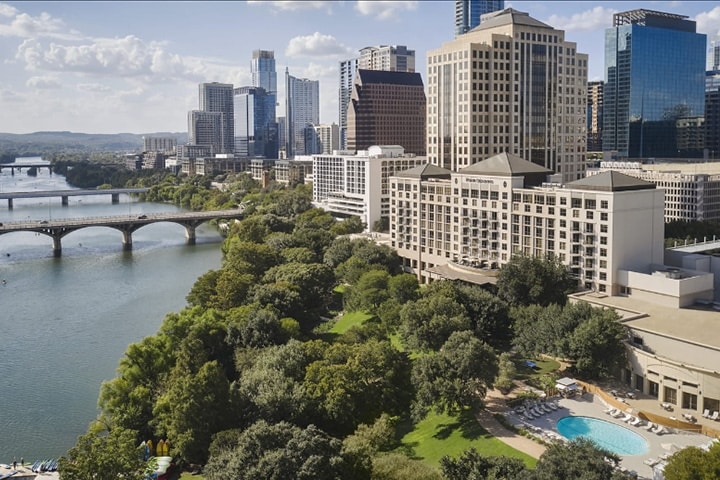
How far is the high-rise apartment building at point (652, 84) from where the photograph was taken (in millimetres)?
156375

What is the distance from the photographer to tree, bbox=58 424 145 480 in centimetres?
2977

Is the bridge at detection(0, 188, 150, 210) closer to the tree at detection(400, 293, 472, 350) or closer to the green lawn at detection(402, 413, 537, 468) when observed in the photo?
the tree at detection(400, 293, 472, 350)

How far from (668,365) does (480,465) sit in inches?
753

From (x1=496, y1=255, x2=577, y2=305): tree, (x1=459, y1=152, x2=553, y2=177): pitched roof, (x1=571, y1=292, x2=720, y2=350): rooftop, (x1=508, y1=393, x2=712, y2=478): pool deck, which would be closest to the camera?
(x1=508, y1=393, x2=712, y2=478): pool deck

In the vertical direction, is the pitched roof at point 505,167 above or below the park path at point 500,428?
above

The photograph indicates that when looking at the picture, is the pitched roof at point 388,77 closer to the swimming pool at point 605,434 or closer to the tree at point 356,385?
the tree at point 356,385

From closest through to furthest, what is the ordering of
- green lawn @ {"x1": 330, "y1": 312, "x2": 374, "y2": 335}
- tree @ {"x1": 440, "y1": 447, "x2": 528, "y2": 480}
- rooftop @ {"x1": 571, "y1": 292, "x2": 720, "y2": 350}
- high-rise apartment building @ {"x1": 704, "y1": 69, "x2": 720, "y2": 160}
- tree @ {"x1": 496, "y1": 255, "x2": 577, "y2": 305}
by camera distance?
tree @ {"x1": 440, "y1": 447, "x2": 528, "y2": 480} → rooftop @ {"x1": 571, "y1": 292, "x2": 720, "y2": 350} → tree @ {"x1": 496, "y1": 255, "x2": 577, "y2": 305} → green lawn @ {"x1": 330, "y1": 312, "x2": 374, "y2": 335} → high-rise apartment building @ {"x1": 704, "y1": 69, "x2": 720, "y2": 160}

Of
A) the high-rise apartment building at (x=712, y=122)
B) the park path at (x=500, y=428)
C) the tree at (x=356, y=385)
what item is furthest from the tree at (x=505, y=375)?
the high-rise apartment building at (x=712, y=122)

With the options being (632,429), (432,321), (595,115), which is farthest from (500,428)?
(595,115)

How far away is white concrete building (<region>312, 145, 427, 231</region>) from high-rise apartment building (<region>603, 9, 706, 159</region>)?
219ft

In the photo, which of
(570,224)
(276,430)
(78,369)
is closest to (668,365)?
(570,224)

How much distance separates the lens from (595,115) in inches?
7717

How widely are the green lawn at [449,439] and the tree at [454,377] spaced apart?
88cm

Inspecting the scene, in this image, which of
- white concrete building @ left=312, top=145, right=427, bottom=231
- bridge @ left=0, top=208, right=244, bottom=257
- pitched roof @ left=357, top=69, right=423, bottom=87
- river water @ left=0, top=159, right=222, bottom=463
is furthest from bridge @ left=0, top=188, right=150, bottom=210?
white concrete building @ left=312, top=145, right=427, bottom=231
